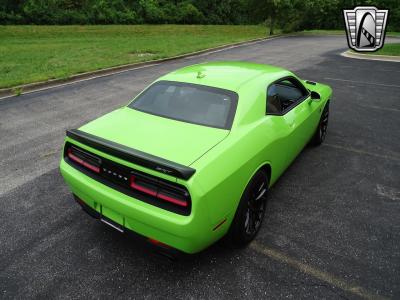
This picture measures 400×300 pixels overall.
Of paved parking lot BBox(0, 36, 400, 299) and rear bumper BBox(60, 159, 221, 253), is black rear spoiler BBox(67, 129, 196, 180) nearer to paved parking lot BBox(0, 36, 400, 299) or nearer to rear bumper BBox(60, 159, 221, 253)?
rear bumper BBox(60, 159, 221, 253)

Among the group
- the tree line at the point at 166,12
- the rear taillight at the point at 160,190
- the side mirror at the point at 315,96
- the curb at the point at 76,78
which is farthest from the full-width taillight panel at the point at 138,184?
the tree line at the point at 166,12

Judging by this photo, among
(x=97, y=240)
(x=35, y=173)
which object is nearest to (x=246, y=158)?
(x=97, y=240)

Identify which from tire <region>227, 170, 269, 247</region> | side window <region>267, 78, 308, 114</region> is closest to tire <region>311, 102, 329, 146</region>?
side window <region>267, 78, 308, 114</region>

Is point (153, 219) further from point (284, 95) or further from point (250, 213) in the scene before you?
point (284, 95)

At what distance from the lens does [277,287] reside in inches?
112

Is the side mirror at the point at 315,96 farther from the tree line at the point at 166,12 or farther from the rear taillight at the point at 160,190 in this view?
the tree line at the point at 166,12

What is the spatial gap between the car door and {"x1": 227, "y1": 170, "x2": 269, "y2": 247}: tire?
2.38ft

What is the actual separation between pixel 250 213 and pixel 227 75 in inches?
64.7

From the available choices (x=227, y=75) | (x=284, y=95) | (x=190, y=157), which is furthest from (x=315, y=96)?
(x=190, y=157)

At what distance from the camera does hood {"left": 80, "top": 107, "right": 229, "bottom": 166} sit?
9.00 feet

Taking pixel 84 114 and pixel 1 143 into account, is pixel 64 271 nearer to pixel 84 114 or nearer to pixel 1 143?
pixel 1 143

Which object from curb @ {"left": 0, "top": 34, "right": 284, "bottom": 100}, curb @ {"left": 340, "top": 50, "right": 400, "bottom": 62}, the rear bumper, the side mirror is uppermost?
the side mirror

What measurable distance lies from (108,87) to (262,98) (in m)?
7.08

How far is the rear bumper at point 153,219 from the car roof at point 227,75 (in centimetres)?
163
